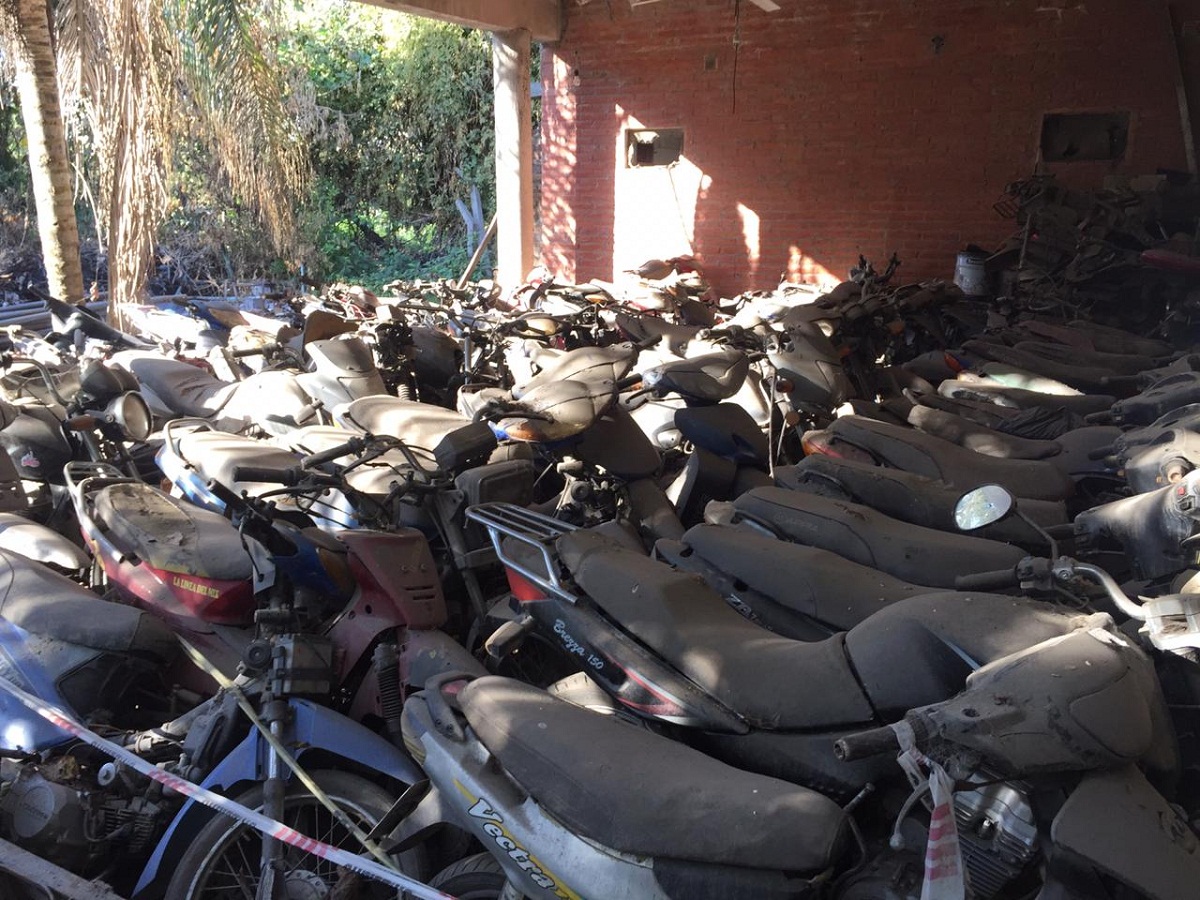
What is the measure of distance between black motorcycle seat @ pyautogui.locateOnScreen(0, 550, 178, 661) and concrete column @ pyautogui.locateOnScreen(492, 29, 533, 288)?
7868mm

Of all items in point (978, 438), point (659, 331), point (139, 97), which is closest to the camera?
point (978, 438)

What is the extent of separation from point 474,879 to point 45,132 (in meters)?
7.14

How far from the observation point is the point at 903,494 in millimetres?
3613

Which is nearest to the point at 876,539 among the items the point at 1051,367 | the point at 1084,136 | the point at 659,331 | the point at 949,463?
the point at 949,463

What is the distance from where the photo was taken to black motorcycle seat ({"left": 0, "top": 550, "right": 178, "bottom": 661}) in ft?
9.36

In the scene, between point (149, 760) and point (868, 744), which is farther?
point (149, 760)

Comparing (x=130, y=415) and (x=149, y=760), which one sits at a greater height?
(x=130, y=415)

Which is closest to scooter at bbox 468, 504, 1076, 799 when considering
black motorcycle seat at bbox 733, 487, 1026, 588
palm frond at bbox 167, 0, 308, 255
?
black motorcycle seat at bbox 733, 487, 1026, 588

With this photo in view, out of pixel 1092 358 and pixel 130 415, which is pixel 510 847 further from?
pixel 1092 358

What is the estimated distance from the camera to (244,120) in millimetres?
8211

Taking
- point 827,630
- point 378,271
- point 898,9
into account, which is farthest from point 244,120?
point 378,271

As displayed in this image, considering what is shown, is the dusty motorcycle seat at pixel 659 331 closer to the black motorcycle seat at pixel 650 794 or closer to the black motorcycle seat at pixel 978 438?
the black motorcycle seat at pixel 978 438

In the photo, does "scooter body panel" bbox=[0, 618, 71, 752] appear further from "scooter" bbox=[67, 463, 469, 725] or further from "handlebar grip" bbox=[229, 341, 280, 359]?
"handlebar grip" bbox=[229, 341, 280, 359]

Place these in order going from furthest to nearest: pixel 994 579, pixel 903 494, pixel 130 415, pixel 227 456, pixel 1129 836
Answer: pixel 130 415 < pixel 227 456 < pixel 903 494 < pixel 994 579 < pixel 1129 836
